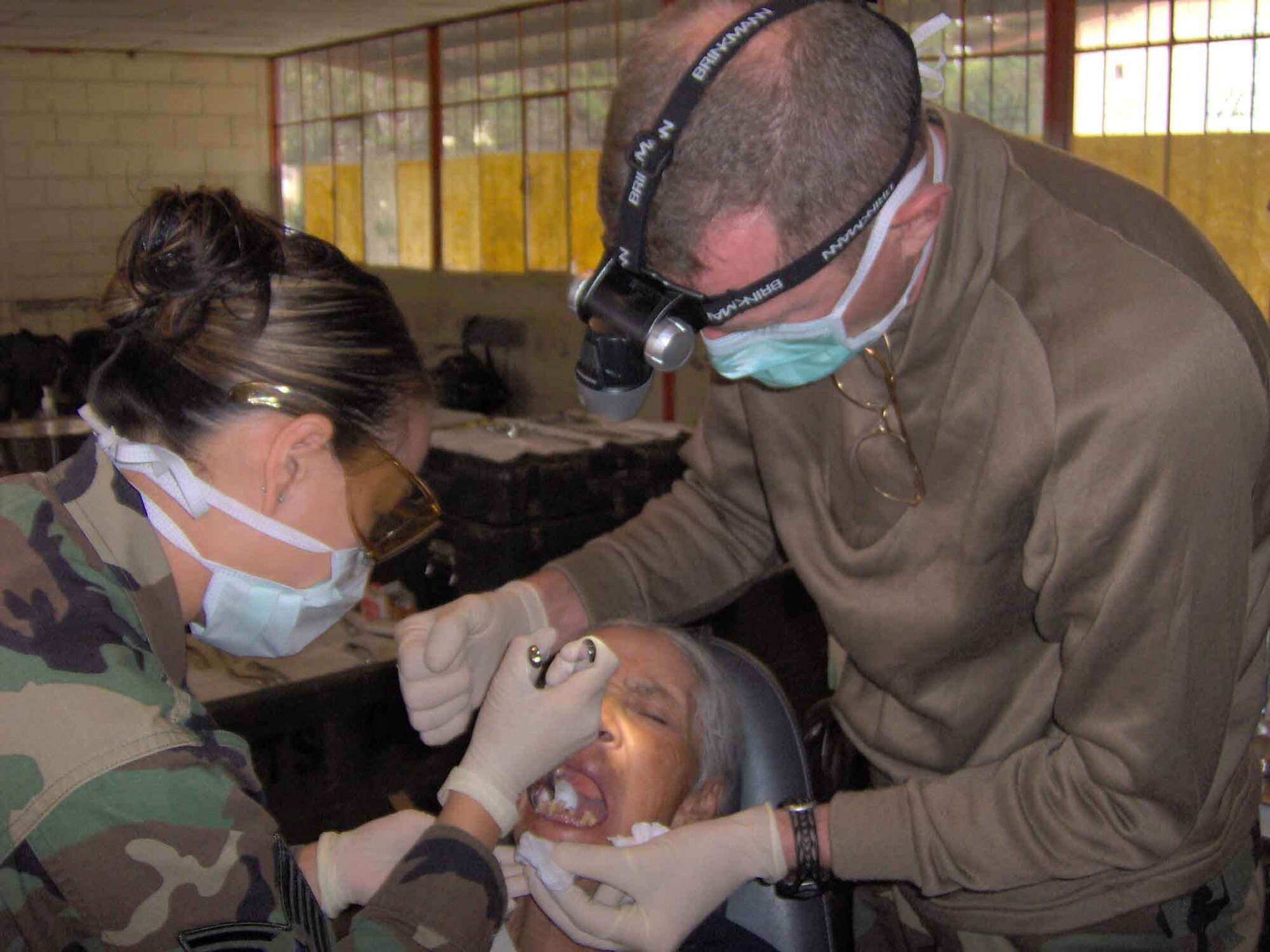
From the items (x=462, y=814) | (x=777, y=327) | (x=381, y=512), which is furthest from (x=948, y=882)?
(x=381, y=512)

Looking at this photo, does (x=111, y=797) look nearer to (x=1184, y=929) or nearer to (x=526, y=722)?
(x=526, y=722)

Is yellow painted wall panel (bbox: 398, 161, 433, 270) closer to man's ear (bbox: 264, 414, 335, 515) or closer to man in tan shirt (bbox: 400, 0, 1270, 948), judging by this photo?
man in tan shirt (bbox: 400, 0, 1270, 948)

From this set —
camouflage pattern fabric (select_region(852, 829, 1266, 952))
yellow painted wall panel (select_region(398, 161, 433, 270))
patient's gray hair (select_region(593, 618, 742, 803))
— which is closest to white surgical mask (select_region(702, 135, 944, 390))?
patient's gray hair (select_region(593, 618, 742, 803))

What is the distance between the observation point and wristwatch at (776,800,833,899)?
5.66 ft

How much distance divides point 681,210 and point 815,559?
72cm

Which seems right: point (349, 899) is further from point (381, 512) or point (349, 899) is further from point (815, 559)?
point (815, 559)

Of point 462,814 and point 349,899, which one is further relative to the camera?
point 349,899

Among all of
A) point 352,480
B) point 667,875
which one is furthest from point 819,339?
point 667,875

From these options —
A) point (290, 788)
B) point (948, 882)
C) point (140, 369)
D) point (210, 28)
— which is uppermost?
point (210, 28)

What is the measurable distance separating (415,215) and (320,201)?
6.85 feet

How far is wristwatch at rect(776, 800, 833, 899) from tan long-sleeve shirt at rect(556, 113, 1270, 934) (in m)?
0.06

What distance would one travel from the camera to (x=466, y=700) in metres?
2.02

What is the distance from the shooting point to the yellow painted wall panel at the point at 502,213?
898cm

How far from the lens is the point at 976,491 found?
1578 mm
